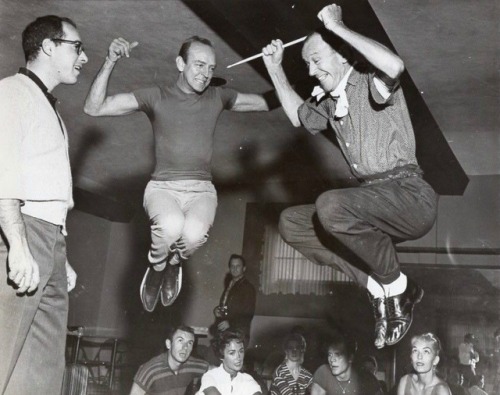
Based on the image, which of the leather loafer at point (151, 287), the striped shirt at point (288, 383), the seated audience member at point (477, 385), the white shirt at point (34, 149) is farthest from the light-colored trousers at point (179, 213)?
the seated audience member at point (477, 385)

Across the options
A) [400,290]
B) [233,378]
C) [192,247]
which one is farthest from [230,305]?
[400,290]

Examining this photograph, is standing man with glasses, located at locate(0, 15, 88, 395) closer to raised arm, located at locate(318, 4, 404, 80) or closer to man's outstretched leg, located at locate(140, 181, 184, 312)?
man's outstretched leg, located at locate(140, 181, 184, 312)

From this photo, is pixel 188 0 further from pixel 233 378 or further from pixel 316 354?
pixel 316 354

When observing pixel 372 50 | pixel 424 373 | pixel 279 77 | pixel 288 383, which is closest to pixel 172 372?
pixel 288 383

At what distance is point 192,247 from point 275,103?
1.06 metres

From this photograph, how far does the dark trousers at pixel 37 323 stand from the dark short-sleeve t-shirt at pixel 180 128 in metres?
1.12

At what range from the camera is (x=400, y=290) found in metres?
3.45

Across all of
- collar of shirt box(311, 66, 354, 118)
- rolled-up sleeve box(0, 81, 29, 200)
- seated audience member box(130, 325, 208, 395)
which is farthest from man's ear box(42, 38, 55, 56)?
seated audience member box(130, 325, 208, 395)

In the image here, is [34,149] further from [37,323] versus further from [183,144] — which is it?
[183,144]

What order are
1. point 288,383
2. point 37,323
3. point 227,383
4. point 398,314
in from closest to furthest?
1. point 37,323
2. point 398,314
3. point 227,383
4. point 288,383

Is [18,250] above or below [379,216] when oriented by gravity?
below

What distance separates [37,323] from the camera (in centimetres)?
286

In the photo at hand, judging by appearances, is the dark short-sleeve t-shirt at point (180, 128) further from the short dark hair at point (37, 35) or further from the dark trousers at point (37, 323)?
the dark trousers at point (37, 323)

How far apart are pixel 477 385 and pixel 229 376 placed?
269 cm
